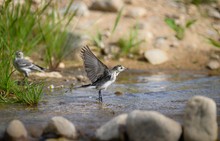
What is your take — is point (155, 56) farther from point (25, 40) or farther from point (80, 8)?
point (25, 40)

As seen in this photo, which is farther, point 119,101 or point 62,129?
point 119,101

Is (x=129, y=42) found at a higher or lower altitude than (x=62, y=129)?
higher

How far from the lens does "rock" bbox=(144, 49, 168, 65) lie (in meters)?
13.0

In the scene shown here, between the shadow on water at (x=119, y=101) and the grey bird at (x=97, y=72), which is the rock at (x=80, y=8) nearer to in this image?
the shadow on water at (x=119, y=101)

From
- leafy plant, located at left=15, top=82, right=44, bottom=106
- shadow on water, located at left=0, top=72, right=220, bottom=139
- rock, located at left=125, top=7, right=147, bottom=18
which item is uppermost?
rock, located at left=125, top=7, right=147, bottom=18

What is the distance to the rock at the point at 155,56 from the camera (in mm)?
12992

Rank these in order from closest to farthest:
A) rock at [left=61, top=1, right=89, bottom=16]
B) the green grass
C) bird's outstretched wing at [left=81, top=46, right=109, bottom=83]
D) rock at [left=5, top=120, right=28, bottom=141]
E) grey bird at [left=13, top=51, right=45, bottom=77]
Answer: rock at [left=5, top=120, right=28, bottom=141] < the green grass < bird's outstretched wing at [left=81, top=46, right=109, bottom=83] < grey bird at [left=13, top=51, right=45, bottom=77] < rock at [left=61, top=1, right=89, bottom=16]

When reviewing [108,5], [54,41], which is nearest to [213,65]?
[108,5]

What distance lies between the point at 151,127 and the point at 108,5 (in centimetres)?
834

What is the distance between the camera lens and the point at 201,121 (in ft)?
21.0

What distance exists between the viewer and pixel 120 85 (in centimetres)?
1062

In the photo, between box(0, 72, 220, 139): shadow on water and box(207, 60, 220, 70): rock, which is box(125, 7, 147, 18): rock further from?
box(0, 72, 220, 139): shadow on water

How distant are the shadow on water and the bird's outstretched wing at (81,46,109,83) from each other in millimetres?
417

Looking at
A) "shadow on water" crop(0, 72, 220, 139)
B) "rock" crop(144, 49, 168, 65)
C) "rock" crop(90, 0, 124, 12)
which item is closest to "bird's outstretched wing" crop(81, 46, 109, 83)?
"shadow on water" crop(0, 72, 220, 139)
